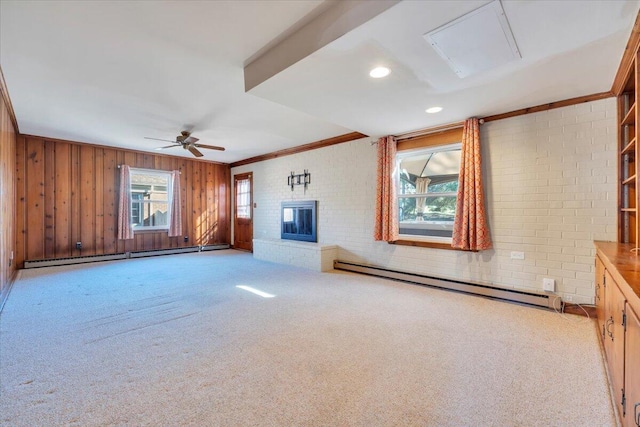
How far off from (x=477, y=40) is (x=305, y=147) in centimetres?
439

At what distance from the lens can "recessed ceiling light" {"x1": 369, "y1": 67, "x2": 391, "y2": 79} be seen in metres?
2.48

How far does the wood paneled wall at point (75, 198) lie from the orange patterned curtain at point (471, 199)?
257 inches

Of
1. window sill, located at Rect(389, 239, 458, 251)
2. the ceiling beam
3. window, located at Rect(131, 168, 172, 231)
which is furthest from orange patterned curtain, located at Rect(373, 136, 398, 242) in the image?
window, located at Rect(131, 168, 172, 231)

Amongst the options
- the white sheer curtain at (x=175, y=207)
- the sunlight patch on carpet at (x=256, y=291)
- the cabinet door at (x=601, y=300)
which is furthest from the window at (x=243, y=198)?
the cabinet door at (x=601, y=300)

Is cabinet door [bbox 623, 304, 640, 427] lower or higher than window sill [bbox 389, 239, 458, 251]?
lower

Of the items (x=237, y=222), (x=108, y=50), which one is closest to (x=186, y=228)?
(x=237, y=222)

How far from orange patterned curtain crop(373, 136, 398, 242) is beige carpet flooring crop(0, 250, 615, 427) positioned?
114 centimetres

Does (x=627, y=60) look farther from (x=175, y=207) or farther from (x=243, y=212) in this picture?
(x=175, y=207)

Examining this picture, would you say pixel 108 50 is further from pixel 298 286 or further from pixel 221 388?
pixel 298 286

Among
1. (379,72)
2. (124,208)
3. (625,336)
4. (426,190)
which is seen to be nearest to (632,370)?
(625,336)

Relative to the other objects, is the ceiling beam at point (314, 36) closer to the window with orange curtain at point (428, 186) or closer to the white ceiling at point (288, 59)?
the white ceiling at point (288, 59)

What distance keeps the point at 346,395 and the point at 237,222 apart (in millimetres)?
7087

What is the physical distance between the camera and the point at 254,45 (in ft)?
7.97

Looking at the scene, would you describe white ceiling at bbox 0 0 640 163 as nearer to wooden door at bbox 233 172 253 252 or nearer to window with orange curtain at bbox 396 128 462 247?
window with orange curtain at bbox 396 128 462 247
